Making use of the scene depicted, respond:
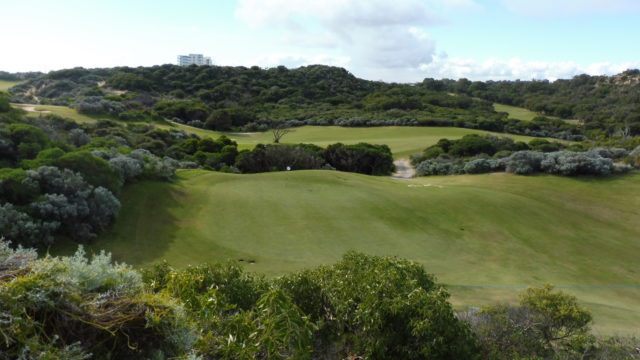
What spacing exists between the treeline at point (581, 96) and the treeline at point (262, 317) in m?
58.7

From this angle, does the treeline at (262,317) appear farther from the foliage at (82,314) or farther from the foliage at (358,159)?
the foliage at (358,159)

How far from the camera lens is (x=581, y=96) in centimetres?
9400

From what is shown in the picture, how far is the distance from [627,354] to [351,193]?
13634mm

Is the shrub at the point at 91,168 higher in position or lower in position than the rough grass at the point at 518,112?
lower

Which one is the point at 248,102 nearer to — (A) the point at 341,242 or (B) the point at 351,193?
(B) the point at 351,193

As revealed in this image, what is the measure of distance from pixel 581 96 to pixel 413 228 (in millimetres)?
91658

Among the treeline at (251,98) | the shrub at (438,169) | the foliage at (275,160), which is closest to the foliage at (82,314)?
the foliage at (275,160)

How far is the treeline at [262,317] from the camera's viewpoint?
327cm

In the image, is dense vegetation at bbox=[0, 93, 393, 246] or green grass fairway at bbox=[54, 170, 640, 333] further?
green grass fairway at bbox=[54, 170, 640, 333]

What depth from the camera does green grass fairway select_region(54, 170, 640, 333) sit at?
13.7 metres

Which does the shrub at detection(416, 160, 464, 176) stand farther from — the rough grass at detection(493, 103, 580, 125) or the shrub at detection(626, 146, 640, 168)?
the rough grass at detection(493, 103, 580, 125)

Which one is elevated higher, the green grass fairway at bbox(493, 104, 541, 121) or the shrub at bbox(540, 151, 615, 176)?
the green grass fairway at bbox(493, 104, 541, 121)

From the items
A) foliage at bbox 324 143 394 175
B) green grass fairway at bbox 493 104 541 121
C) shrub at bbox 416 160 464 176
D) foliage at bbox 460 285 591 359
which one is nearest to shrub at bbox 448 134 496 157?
shrub at bbox 416 160 464 176

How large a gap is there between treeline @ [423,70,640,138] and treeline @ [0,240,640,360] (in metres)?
58.7
